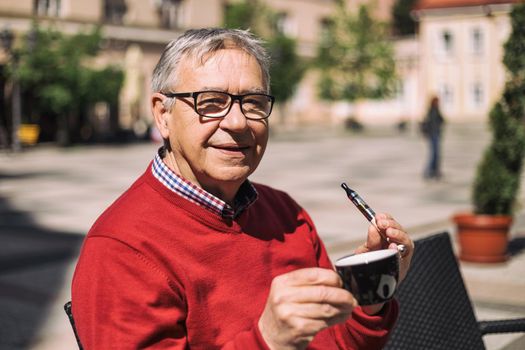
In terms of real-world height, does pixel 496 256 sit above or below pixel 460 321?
below

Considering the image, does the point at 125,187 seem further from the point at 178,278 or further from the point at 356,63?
the point at 356,63

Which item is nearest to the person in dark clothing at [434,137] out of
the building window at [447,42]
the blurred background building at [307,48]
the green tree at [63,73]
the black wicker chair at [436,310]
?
the black wicker chair at [436,310]

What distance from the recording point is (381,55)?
1443 inches

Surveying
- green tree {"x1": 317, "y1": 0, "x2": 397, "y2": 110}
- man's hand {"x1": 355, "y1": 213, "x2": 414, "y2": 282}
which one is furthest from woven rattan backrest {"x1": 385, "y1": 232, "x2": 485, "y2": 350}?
green tree {"x1": 317, "y1": 0, "x2": 397, "y2": 110}

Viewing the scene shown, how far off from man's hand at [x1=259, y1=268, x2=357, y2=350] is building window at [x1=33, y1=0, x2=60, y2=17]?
31382 mm

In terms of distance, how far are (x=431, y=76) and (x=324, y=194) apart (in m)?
37.9

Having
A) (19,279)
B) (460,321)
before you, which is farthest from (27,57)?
(460,321)

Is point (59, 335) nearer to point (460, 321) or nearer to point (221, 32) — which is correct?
point (460, 321)

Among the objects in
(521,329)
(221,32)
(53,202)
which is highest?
(221,32)

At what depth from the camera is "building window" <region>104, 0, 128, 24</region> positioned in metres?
34.2

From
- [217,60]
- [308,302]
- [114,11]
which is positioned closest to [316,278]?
[308,302]

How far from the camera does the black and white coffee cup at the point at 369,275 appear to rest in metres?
1.50

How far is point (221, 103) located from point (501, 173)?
6031 mm

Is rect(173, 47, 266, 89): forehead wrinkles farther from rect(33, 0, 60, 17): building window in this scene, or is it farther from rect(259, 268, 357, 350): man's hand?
rect(33, 0, 60, 17): building window
